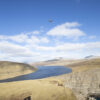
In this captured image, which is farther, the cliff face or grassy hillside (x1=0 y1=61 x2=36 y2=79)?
grassy hillside (x1=0 y1=61 x2=36 y2=79)

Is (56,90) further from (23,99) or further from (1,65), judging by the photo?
(1,65)

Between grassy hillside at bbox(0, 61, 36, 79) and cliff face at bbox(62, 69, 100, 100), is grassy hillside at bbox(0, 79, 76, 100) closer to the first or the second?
cliff face at bbox(62, 69, 100, 100)

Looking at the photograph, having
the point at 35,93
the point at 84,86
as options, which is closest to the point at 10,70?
the point at 84,86

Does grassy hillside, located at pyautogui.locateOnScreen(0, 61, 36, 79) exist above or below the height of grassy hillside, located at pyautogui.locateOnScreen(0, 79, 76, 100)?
below

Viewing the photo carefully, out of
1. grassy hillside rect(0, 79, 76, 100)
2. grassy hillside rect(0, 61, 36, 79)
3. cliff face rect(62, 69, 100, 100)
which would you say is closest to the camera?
grassy hillside rect(0, 79, 76, 100)

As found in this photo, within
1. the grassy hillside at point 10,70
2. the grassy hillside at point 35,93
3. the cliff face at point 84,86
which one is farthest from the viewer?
the grassy hillside at point 10,70

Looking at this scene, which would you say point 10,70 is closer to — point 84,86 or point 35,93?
point 84,86

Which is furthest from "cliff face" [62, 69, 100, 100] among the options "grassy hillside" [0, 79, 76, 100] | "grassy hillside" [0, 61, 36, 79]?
"grassy hillside" [0, 61, 36, 79]

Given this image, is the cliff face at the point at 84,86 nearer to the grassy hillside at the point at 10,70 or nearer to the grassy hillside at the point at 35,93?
the grassy hillside at the point at 35,93

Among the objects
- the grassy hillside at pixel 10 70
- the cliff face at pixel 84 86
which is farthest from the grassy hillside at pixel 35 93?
the grassy hillside at pixel 10 70

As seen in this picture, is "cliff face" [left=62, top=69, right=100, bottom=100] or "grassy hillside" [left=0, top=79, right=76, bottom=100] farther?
"cliff face" [left=62, top=69, right=100, bottom=100]

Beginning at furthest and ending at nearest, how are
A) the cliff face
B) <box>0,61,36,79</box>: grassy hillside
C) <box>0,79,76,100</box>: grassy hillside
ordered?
<box>0,61,36,79</box>: grassy hillside, the cliff face, <box>0,79,76,100</box>: grassy hillside
